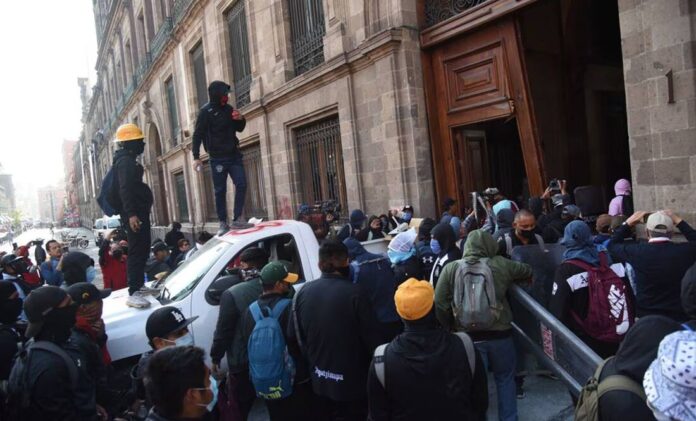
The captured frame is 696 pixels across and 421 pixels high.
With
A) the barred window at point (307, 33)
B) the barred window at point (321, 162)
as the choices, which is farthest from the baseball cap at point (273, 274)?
the barred window at point (307, 33)

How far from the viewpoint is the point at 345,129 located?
9.24m

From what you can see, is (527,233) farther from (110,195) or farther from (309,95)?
(309,95)

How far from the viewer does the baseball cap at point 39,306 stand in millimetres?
2750

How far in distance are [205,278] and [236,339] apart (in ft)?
3.05

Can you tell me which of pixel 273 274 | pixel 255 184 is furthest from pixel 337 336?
pixel 255 184

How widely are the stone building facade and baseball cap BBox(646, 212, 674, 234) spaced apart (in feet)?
15.0

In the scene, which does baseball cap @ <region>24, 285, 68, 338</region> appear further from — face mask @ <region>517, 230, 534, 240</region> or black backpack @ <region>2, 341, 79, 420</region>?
face mask @ <region>517, 230, 534, 240</region>

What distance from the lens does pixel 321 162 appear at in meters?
10.6

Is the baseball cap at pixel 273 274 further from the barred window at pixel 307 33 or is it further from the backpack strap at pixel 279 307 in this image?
the barred window at pixel 307 33

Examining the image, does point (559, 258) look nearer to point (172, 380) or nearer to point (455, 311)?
point (455, 311)

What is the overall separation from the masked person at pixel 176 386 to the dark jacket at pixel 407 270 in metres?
2.73

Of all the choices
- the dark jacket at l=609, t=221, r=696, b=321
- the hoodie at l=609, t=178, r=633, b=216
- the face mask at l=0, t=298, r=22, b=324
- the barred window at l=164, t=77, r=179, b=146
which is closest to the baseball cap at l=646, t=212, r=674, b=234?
the dark jacket at l=609, t=221, r=696, b=321

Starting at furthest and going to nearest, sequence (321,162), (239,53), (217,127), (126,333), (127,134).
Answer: (239,53) → (321,162) → (217,127) → (127,134) → (126,333)

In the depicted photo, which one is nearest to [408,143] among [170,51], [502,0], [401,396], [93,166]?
[502,0]
